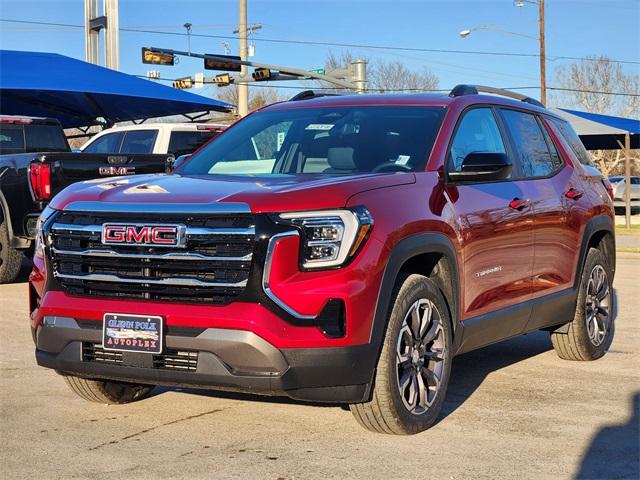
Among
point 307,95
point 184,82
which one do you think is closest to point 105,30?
point 184,82

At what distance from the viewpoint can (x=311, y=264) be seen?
14.7 feet

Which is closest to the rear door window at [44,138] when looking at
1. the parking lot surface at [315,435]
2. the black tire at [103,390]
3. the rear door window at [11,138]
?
the rear door window at [11,138]

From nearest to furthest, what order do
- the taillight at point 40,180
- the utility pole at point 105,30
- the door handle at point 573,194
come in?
1. the door handle at point 573,194
2. the taillight at point 40,180
3. the utility pole at point 105,30

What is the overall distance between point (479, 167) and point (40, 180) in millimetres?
6220

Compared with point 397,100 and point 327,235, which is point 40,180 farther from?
point 327,235

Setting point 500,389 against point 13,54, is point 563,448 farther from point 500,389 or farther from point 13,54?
point 13,54

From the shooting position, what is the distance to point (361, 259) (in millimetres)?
4562

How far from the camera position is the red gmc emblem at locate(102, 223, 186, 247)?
4551mm

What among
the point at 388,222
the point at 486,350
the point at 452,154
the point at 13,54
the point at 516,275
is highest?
the point at 13,54

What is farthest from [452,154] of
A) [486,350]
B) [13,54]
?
[13,54]

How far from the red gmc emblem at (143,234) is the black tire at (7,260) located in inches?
283

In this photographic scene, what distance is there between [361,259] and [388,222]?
12.3 inches

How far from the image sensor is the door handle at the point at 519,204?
19.9ft

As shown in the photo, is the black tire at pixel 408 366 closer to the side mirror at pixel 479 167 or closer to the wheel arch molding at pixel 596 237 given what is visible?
the side mirror at pixel 479 167
